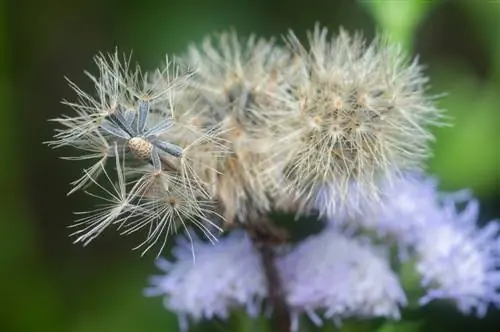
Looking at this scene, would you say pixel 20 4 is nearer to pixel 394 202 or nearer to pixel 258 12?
pixel 258 12

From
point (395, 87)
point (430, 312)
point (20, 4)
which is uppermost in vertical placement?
point (20, 4)

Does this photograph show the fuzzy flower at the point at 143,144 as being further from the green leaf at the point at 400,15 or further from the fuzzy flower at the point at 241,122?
the green leaf at the point at 400,15

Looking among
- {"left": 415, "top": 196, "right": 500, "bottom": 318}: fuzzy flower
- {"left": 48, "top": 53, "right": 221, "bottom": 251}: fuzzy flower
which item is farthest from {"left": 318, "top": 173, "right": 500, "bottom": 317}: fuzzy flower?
{"left": 48, "top": 53, "right": 221, "bottom": 251}: fuzzy flower

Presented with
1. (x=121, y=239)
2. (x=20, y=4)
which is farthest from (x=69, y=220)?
(x=20, y=4)

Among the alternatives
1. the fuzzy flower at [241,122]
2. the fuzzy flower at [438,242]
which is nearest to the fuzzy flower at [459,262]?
the fuzzy flower at [438,242]

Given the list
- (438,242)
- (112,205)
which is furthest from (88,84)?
(438,242)

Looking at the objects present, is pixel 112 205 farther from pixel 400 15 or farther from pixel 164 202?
pixel 400 15
